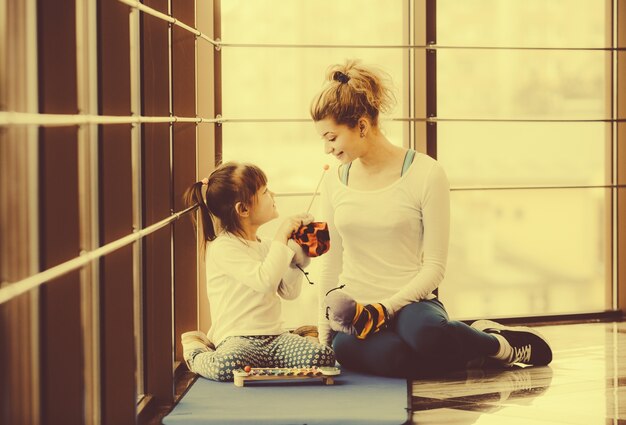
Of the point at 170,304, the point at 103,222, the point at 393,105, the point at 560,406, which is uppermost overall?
the point at 393,105

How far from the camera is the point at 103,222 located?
1.95 metres

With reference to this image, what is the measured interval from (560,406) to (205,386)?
932 mm

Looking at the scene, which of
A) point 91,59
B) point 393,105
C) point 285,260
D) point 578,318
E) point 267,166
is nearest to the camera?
point 91,59

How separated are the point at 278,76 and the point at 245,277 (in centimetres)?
103

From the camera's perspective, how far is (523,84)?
4.04 metres

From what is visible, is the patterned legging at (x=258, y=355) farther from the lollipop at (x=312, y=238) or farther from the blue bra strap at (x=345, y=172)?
the blue bra strap at (x=345, y=172)

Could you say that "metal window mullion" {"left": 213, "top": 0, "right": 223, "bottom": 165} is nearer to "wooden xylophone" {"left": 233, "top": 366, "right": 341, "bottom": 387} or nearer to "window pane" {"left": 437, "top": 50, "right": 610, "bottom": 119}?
"window pane" {"left": 437, "top": 50, "right": 610, "bottom": 119}

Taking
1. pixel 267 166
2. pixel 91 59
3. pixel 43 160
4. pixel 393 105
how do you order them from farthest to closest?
1. pixel 267 166
2. pixel 393 105
3. pixel 91 59
4. pixel 43 160

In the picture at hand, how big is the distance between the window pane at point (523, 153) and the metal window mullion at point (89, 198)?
2158mm

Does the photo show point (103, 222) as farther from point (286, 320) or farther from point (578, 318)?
point (578, 318)

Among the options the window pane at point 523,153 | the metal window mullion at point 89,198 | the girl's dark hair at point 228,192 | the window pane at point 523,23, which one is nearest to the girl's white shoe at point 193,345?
the girl's dark hair at point 228,192

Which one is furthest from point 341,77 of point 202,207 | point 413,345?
point 413,345

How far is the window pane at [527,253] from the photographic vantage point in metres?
3.99

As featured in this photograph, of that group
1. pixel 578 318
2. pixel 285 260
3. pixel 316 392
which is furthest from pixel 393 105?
pixel 578 318
